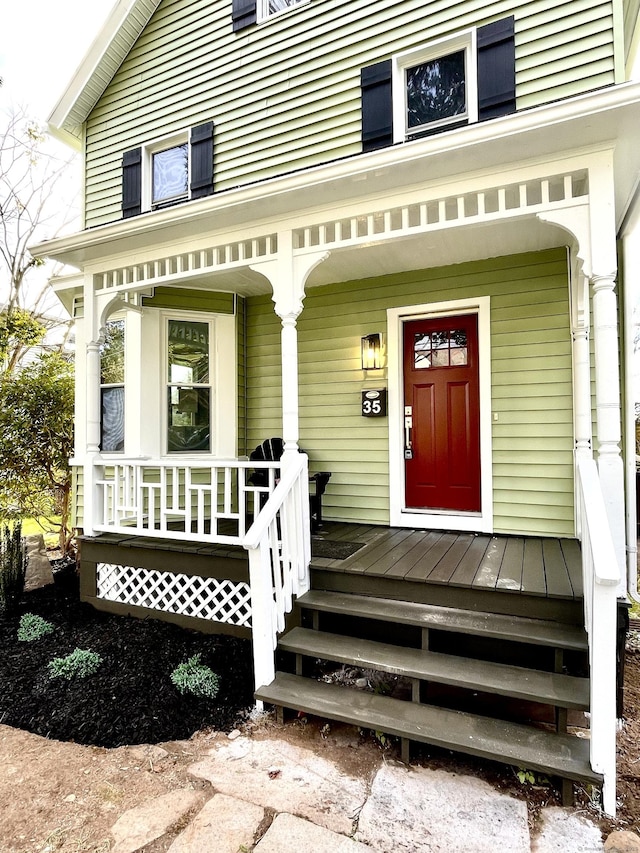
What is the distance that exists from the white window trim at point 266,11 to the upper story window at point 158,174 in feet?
4.19

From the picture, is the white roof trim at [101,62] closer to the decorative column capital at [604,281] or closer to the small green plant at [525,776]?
the decorative column capital at [604,281]

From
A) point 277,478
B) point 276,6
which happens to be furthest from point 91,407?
point 276,6

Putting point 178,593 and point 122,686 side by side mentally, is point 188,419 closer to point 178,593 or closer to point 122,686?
point 178,593

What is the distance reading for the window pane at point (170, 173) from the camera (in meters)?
5.52

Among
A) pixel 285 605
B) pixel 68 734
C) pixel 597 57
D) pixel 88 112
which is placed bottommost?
pixel 68 734

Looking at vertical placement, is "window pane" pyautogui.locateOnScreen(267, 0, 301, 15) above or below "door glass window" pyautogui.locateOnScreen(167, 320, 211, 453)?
above

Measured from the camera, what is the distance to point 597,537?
83.3 inches

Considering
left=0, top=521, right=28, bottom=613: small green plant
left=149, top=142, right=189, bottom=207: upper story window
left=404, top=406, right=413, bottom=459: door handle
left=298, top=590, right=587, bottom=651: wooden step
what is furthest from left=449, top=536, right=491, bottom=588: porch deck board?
left=149, top=142, right=189, bottom=207: upper story window

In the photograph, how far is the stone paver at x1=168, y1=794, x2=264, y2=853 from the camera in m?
1.83

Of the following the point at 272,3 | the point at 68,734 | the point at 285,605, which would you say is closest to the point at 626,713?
the point at 285,605

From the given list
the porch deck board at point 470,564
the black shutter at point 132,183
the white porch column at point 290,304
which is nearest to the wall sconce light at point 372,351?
the white porch column at point 290,304

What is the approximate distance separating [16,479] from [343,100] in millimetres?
5497

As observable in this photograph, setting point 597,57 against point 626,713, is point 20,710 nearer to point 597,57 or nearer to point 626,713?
point 626,713

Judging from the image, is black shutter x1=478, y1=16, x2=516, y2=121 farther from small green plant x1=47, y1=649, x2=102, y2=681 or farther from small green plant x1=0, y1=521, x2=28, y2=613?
small green plant x1=0, y1=521, x2=28, y2=613
